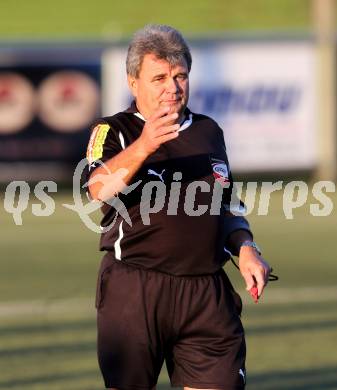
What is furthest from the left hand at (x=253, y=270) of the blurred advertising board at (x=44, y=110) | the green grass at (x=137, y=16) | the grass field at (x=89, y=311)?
the green grass at (x=137, y=16)

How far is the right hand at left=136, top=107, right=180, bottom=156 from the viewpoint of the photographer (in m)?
4.56

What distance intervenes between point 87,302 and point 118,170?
6960 millimetres

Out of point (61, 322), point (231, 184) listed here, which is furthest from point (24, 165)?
point (231, 184)

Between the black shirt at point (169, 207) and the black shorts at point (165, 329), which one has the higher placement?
the black shirt at point (169, 207)

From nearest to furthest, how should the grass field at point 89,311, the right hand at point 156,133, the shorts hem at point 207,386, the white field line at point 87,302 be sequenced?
1. the right hand at point 156,133
2. the shorts hem at point 207,386
3. the grass field at point 89,311
4. the white field line at point 87,302

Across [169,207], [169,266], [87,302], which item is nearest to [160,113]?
[169,207]

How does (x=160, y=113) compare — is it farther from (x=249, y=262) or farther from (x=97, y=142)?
(x=249, y=262)

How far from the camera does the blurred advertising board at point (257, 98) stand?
21.1 meters

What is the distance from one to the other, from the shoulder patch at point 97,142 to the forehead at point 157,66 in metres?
0.29

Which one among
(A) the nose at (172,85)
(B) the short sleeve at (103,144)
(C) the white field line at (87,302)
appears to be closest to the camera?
(A) the nose at (172,85)

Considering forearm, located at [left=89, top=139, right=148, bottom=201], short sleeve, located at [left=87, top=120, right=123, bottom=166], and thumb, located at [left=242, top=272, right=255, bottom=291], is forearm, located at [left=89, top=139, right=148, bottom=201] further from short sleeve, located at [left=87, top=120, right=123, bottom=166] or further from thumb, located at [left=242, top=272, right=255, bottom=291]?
thumb, located at [left=242, top=272, right=255, bottom=291]

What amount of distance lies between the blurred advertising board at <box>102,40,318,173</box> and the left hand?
1568 cm

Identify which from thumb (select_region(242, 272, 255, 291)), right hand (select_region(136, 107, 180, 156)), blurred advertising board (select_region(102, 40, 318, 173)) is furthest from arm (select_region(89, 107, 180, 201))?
blurred advertising board (select_region(102, 40, 318, 173))

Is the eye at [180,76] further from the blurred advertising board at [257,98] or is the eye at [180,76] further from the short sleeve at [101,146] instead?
the blurred advertising board at [257,98]
